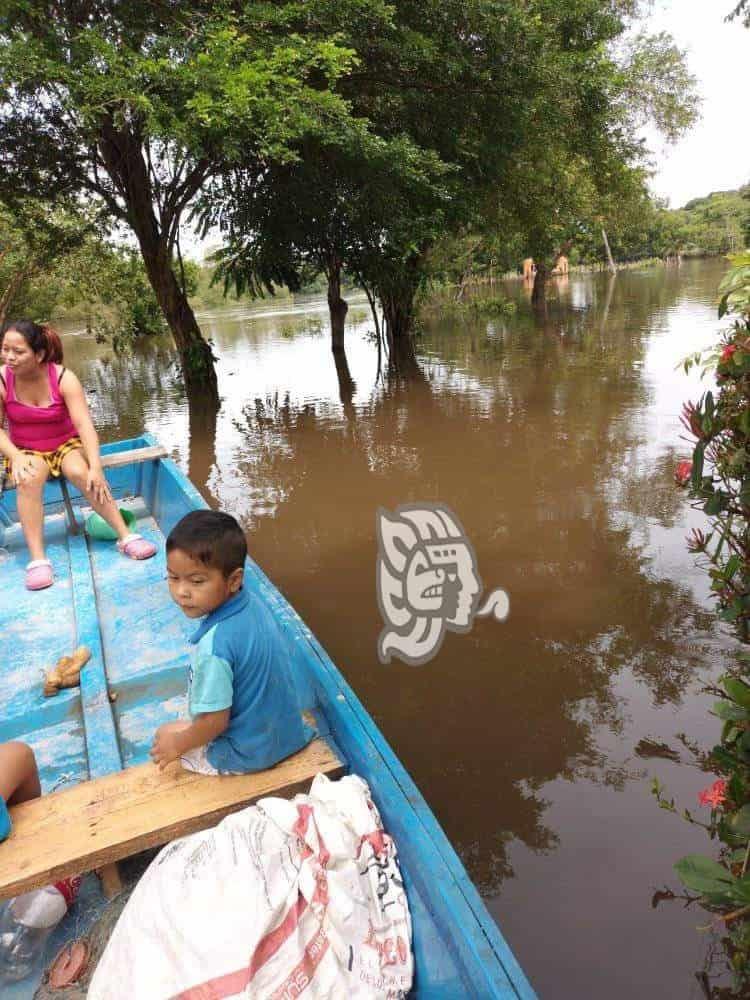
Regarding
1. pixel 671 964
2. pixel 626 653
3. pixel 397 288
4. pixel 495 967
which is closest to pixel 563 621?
pixel 626 653

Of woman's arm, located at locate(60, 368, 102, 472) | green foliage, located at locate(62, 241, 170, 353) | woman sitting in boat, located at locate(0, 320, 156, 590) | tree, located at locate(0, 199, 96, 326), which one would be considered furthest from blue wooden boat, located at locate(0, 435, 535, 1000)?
green foliage, located at locate(62, 241, 170, 353)

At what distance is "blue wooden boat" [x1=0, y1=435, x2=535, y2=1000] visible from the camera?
1404 millimetres

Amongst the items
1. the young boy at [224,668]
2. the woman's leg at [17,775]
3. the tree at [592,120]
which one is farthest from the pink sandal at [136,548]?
the tree at [592,120]

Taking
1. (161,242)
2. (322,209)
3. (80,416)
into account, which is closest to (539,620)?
(80,416)

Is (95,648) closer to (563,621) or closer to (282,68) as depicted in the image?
(563,621)

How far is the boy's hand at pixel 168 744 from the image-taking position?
181 cm

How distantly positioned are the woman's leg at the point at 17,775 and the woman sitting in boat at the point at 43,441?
1.73 meters

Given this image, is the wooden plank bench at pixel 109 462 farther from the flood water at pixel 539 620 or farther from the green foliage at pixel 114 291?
the green foliage at pixel 114 291

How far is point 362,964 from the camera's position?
145cm

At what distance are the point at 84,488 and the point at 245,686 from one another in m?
2.42

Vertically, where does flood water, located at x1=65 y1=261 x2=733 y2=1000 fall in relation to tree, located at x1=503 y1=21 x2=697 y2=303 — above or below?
below

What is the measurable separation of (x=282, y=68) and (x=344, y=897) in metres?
7.83

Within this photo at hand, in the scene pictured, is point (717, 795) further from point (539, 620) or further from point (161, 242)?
point (161, 242)

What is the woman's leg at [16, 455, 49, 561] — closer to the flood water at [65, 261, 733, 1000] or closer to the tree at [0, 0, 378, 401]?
the flood water at [65, 261, 733, 1000]
